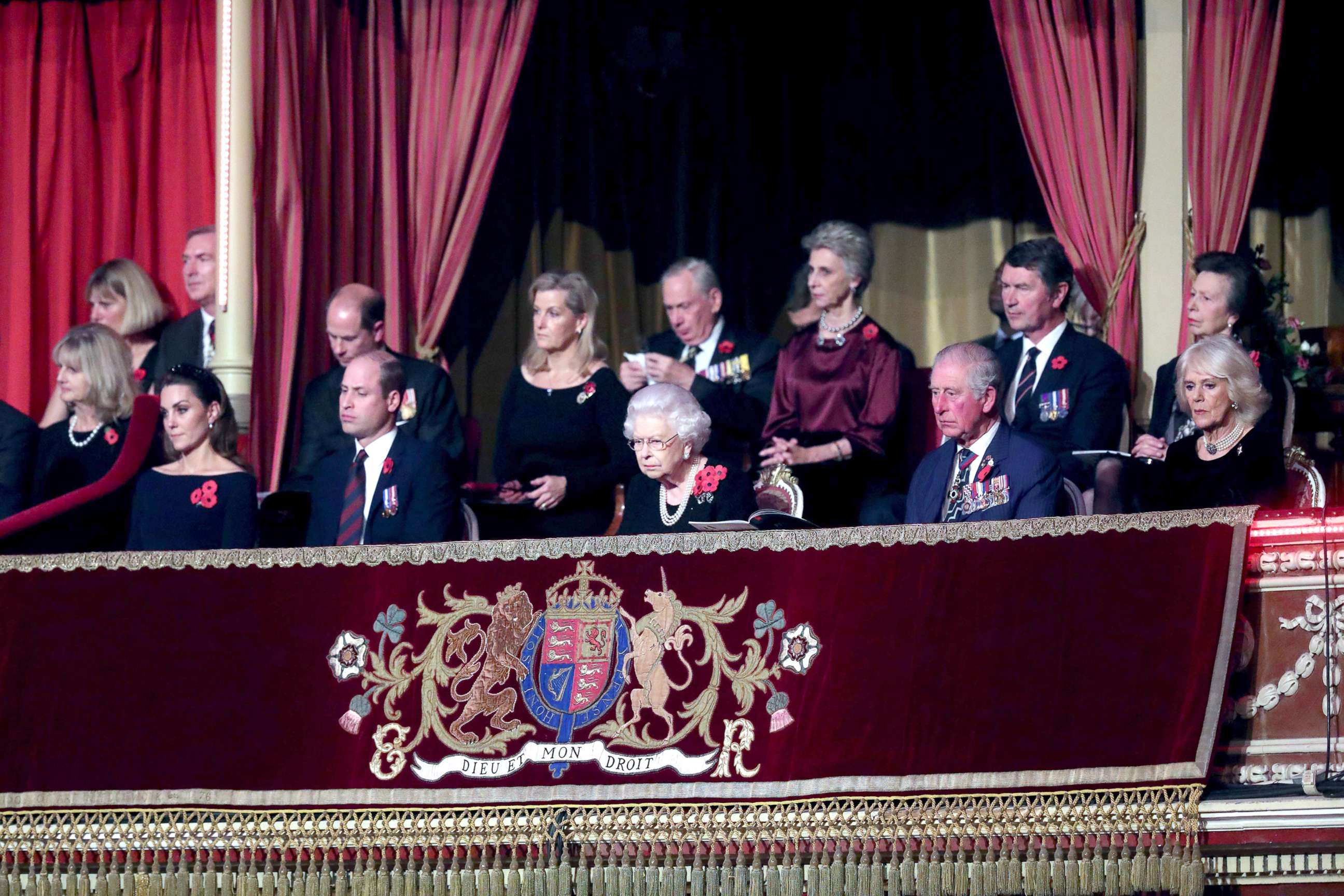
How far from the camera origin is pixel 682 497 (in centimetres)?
561

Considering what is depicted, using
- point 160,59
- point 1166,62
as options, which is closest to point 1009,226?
point 1166,62

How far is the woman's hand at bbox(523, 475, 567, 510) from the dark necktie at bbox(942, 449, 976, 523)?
4.95 ft

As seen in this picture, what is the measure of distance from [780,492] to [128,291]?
119 inches

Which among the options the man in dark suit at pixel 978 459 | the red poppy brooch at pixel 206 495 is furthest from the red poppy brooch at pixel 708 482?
the red poppy brooch at pixel 206 495

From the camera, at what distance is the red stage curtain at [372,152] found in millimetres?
7207

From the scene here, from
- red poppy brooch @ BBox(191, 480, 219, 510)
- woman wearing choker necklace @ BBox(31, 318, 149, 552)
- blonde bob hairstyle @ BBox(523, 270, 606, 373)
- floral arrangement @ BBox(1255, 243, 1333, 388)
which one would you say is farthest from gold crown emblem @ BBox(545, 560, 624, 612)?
floral arrangement @ BBox(1255, 243, 1333, 388)

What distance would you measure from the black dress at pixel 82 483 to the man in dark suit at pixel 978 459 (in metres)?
2.61

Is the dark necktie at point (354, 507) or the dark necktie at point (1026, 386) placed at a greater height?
the dark necktie at point (1026, 386)

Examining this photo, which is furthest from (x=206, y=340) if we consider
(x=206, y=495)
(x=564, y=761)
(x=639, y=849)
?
(x=639, y=849)

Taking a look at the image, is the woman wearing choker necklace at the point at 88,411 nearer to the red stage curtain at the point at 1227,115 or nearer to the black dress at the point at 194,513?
the black dress at the point at 194,513

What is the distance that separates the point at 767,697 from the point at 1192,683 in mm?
1111

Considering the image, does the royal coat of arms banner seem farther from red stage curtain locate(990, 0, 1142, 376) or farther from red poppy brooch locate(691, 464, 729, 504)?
red stage curtain locate(990, 0, 1142, 376)

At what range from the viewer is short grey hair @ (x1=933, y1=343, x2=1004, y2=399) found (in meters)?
5.37

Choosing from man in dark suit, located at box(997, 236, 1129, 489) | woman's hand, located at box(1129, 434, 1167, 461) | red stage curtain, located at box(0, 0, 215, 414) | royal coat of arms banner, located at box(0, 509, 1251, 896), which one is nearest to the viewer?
royal coat of arms banner, located at box(0, 509, 1251, 896)
